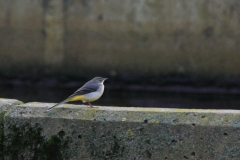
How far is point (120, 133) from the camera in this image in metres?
3.04

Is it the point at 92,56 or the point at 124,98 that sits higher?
the point at 92,56

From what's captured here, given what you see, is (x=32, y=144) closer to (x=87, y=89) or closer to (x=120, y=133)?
(x=120, y=133)

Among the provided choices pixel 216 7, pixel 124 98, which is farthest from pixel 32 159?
pixel 216 7

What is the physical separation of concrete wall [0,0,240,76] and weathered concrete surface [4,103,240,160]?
8.13m

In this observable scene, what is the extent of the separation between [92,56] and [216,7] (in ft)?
12.4

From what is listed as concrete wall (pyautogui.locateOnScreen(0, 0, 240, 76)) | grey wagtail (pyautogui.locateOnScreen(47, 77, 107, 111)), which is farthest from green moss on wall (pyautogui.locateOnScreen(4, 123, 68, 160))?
concrete wall (pyautogui.locateOnScreen(0, 0, 240, 76))

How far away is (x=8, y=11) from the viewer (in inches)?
466

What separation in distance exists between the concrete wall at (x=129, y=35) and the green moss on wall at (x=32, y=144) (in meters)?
8.20

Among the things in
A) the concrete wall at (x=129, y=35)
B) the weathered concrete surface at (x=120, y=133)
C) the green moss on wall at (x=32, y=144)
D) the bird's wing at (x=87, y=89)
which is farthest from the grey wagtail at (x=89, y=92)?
the concrete wall at (x=129, y=35)

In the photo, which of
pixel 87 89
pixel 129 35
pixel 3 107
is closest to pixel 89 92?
pixel 87 89

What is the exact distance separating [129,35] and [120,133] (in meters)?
8.34

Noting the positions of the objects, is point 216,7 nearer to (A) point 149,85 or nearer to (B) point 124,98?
(A) point 149,85

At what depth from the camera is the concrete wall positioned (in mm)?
11078

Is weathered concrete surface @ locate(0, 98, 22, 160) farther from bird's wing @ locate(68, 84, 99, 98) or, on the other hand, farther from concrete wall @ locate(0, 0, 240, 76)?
concrete wall @ locate(0, 0, 240, 76)
